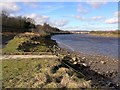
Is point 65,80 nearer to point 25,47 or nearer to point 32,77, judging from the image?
point 32,77

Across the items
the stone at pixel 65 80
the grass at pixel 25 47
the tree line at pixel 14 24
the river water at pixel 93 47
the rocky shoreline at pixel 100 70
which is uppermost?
the tree line at pixel 14 24

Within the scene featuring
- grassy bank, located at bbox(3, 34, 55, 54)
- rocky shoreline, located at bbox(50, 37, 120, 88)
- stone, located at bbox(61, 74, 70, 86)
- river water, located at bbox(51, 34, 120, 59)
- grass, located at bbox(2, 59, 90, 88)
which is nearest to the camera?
grass, located at bbox(2, 59, 90, 88)

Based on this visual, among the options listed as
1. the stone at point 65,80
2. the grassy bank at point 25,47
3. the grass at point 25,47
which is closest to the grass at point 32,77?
the stone at point 65,80

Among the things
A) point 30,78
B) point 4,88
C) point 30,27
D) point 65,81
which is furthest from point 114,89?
point 30,27

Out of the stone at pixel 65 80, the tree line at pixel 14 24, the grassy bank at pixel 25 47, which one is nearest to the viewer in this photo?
the stone at pixel 65 80

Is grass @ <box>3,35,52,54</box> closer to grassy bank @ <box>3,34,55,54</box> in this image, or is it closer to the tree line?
grassy bank @ <box>3,34,55,54</box>

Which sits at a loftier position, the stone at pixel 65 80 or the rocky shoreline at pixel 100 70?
the stone at pixel 65 80

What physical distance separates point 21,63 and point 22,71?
9.43 ft

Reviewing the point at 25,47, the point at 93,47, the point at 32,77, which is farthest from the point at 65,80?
the point at 93,47

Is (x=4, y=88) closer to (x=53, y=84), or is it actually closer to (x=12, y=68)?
(x=53, y=84)

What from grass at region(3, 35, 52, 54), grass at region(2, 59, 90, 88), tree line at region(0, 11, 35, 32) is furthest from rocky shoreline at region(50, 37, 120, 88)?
tree line at region(0, 11, 35, 32)

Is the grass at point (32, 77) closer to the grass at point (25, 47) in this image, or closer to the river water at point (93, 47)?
the grass at point (25, 47)

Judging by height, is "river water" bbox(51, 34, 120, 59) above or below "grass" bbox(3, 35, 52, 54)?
below

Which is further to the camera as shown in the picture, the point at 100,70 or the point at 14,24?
the point at 14,24
